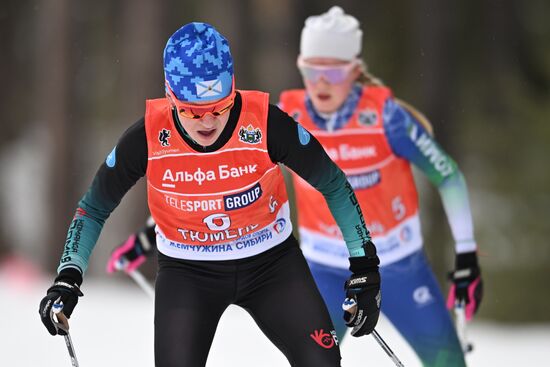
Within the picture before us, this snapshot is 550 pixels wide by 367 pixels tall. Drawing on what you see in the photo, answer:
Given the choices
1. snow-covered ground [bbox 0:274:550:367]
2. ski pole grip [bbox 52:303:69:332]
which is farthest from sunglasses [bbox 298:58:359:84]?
snow-covered ground [bbox 0:274:550:367]

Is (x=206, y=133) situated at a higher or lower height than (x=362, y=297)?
higher

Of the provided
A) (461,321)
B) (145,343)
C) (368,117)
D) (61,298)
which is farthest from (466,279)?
(145,343)

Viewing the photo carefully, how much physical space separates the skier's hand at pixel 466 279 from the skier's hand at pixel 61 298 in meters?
2.03

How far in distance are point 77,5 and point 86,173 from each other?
3.56 meters

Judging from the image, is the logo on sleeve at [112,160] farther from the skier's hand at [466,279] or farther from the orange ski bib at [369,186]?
the skier's hand at [466,279]

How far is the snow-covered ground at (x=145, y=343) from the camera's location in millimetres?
7715

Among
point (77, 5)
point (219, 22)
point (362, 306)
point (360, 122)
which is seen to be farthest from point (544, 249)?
point (362, 306)

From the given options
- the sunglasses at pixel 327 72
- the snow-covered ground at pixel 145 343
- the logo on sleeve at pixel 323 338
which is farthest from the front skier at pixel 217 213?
the snow-covered ground at pixel 145 343

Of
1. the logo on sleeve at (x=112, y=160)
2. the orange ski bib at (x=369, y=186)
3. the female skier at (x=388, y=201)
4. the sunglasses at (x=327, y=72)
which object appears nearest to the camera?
the logo on sleeve at (x=112, y=160)

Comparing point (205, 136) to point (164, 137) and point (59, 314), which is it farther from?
point (59, 314)

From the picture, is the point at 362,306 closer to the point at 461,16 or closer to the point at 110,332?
the point at 110,332

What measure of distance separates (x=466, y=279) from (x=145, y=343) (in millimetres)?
3799

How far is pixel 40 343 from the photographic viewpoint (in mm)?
8367

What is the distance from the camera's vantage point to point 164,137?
4.13 m
